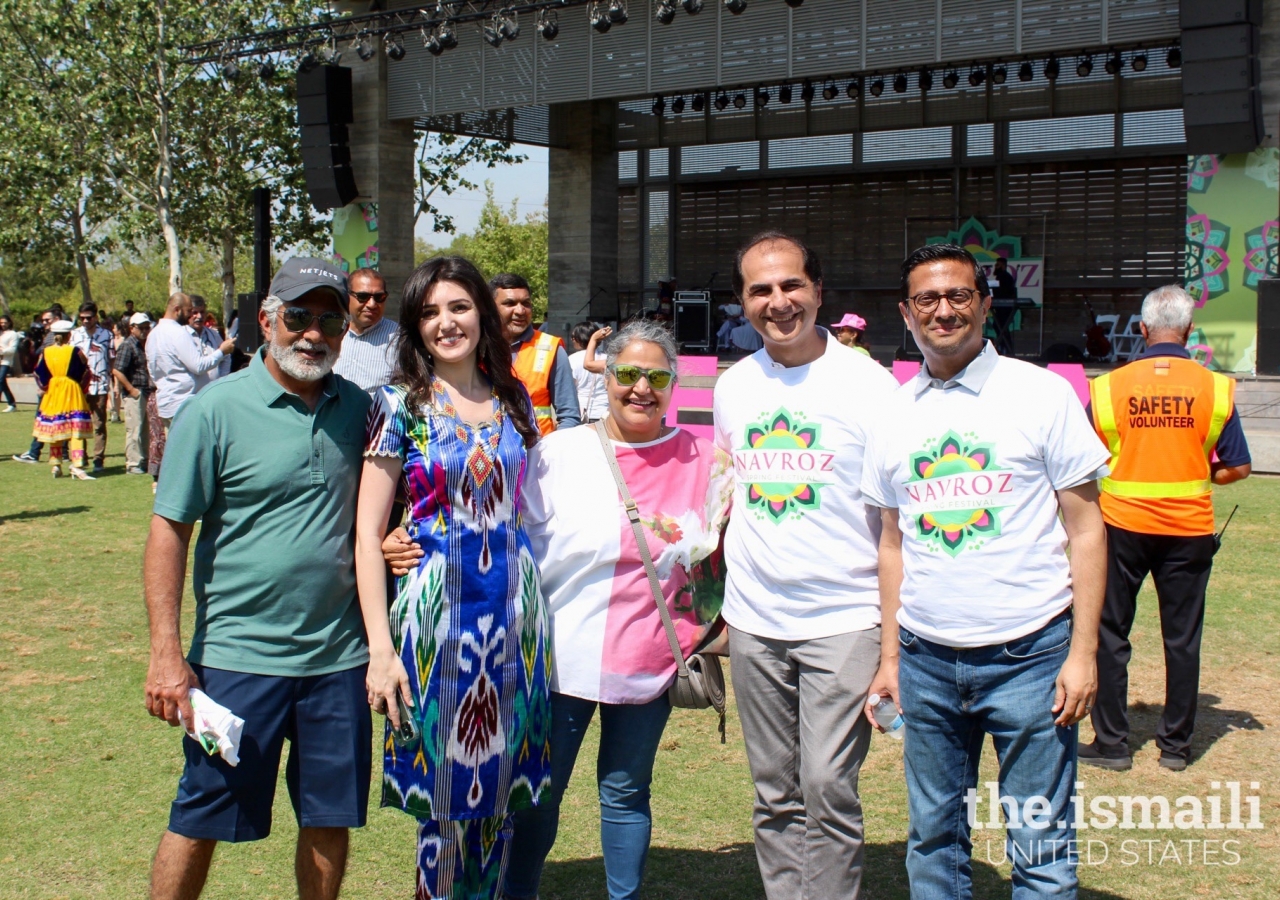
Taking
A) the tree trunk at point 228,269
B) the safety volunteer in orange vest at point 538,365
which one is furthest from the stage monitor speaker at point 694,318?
the safety volunteer in orange vest at point 538,365

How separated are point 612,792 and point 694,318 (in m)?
18.9

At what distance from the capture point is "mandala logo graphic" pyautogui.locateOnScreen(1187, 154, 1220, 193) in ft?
46.2

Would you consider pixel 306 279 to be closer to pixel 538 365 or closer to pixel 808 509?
pixel 808 509

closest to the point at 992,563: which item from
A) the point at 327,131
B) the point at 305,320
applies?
the point at 305,320

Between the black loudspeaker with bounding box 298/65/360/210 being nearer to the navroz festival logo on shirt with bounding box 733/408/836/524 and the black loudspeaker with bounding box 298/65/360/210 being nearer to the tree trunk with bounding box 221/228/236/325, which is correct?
the tree trunk with bounding box 221/228/236/325

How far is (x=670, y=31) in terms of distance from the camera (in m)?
17.2

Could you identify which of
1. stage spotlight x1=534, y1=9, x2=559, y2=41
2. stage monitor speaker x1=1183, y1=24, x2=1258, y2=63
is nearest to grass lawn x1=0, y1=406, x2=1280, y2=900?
stage monitor speaker x1=1183, y1=24, x2=1258, y2=63

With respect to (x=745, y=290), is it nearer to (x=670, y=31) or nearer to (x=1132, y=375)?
(x=1132, y=375)

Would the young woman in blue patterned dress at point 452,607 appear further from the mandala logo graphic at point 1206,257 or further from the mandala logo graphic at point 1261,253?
the mandala logo graphic at point 1206,257

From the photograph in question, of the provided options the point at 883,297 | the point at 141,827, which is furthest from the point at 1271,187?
the point at 141,827

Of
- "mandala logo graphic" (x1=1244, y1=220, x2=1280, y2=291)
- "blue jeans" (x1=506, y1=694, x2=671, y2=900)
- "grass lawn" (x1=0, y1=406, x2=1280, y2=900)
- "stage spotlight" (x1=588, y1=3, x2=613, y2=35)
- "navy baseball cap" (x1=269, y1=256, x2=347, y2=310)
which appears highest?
"stage spotlight" (x1=588, y1=3, x2=613, y2=35)

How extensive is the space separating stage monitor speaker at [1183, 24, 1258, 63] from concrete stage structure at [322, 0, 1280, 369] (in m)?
0.85

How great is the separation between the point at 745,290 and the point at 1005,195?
2096 centimetres

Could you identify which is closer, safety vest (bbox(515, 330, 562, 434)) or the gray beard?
the gray beard
